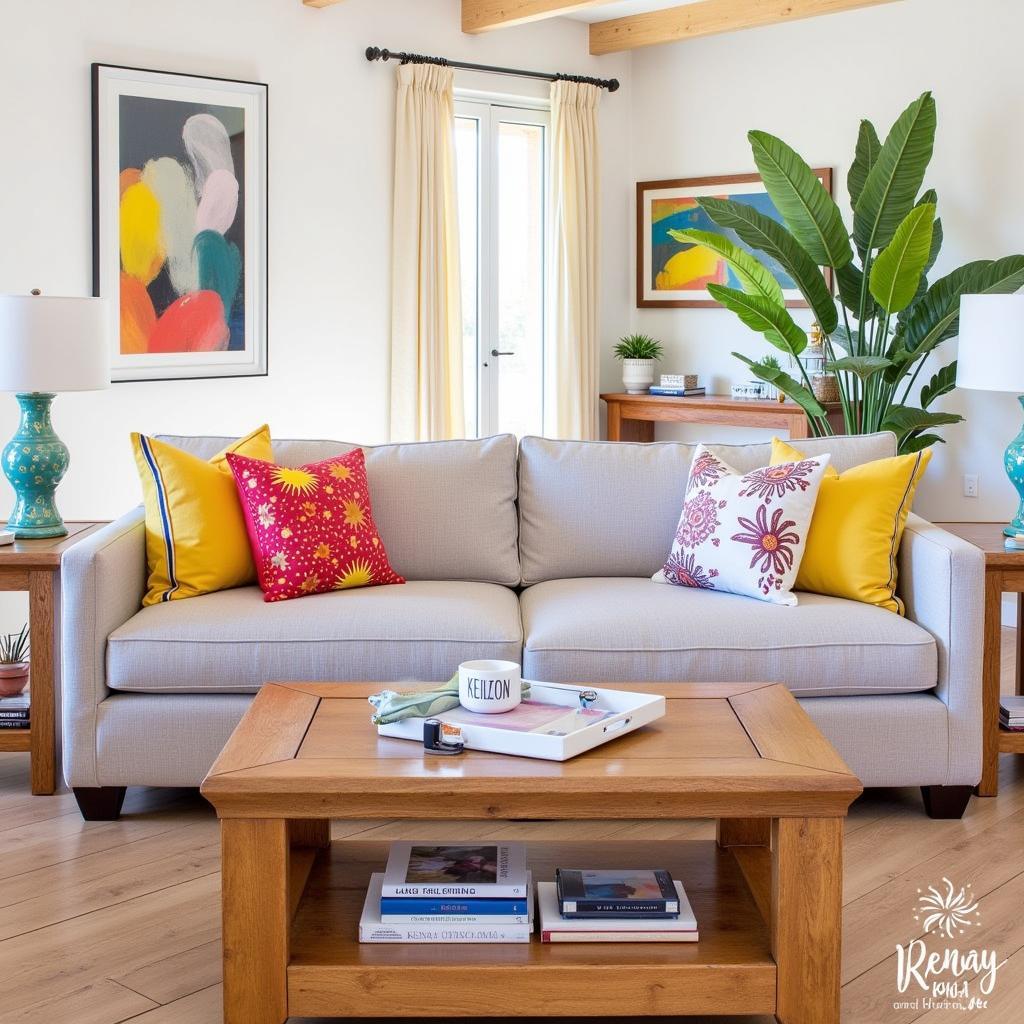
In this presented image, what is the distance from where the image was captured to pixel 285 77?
5.30m

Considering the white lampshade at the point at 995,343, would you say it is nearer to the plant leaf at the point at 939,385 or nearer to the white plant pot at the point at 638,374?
the plant leaf at the point at 939,385

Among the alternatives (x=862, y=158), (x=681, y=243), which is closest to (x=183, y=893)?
(x=862, y=158)

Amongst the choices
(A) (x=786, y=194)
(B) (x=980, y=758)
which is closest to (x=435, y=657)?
(B) (x=980, y=758)

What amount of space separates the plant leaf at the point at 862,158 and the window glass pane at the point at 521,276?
5.69 feet

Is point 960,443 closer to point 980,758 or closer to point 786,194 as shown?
point 786,194

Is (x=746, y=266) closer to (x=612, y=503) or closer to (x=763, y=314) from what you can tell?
(x=763, y=314)

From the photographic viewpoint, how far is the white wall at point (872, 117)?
5152 millimetres

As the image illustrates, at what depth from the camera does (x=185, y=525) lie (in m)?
3.21

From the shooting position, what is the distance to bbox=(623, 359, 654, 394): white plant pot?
644cm

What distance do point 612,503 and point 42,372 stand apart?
1517 mm

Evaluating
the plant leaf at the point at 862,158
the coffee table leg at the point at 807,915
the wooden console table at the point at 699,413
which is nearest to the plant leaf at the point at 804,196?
the plant leaf at the point at 862,158

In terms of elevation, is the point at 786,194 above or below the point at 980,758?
above

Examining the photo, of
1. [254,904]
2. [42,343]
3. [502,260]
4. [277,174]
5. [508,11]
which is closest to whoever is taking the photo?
[254,904]

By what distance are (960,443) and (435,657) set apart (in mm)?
3178
